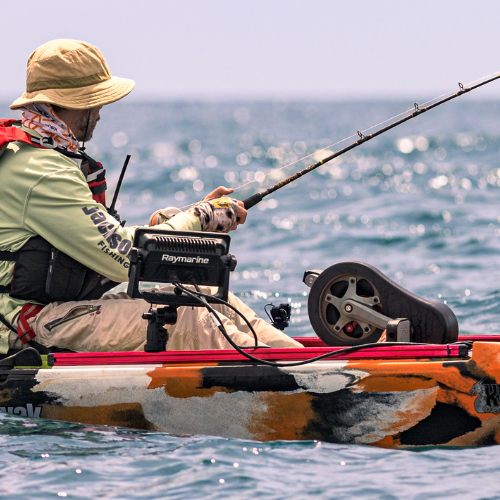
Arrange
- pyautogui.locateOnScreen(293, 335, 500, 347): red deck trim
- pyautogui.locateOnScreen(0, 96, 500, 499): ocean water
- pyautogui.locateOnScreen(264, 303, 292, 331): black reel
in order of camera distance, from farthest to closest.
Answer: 1. pyautogui.locateOnScreen(264, 303, 292, 331): black reel
2. pyautogui.locateOnScreen(293, 335, 500, 347): red deck trim
3. pyautogui.locateOnScreen(0, 96, 500, 499): ocean water

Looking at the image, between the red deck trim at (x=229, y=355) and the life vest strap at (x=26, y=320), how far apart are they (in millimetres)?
174

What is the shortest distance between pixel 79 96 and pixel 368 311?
1717mm

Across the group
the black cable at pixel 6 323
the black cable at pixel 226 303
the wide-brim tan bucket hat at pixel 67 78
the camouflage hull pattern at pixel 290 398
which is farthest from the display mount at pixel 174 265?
the wide-brim tan bucket hat at pixel 67 78

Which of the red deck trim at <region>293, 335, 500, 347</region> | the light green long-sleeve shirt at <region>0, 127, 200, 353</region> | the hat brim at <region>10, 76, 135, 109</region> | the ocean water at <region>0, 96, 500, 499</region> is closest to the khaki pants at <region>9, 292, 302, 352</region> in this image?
the light green long-sleeve shirt at <region>0, 127, 200, 353</region>

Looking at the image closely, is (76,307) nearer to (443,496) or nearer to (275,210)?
(443,496)

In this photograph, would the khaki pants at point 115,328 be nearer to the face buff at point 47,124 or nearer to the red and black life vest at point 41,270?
the red and black life vest at point 41,270

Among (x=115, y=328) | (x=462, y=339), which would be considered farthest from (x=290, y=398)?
(x=462, y=339)

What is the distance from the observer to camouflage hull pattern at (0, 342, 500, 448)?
3682 mm

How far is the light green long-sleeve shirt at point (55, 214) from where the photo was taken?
3.88 metres

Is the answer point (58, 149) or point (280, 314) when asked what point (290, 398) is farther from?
point (58, 149)

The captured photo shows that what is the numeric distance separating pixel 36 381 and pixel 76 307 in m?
0.38

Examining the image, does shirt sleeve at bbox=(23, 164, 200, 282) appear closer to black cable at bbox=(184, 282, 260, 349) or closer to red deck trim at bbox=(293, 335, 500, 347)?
black cable at bbox=(184, 282, 260, 349)

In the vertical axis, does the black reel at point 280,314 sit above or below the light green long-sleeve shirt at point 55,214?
below

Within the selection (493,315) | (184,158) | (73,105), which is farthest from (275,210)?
(184,158)
